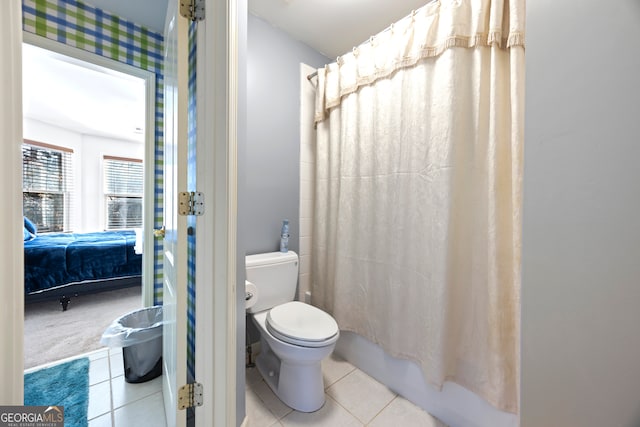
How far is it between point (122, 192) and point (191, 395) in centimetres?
526

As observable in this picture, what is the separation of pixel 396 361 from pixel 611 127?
145 centimetres

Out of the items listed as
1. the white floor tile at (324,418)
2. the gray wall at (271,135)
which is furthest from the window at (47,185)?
the white floor tile at (324,418)

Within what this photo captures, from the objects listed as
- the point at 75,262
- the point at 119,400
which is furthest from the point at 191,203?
the point at 75,262

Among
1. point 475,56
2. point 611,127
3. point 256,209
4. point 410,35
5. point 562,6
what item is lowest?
point 256,209

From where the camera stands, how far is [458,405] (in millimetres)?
1172

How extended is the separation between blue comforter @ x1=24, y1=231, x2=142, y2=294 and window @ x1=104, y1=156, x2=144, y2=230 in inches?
87.5

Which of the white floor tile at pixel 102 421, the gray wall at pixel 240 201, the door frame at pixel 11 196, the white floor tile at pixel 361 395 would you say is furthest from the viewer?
the white floor tile at pixel 361 395

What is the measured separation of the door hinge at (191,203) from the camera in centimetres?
89

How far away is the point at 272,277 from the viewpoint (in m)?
1.57

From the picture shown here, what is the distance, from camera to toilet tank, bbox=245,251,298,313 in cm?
150

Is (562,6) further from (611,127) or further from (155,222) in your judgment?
(155,222)

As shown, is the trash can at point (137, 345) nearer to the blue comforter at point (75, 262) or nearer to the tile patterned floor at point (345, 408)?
the tile patterned floor at point (345, 408)

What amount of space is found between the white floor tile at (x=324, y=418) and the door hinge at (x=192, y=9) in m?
1.87

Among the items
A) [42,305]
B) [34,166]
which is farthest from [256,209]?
[34,166]
